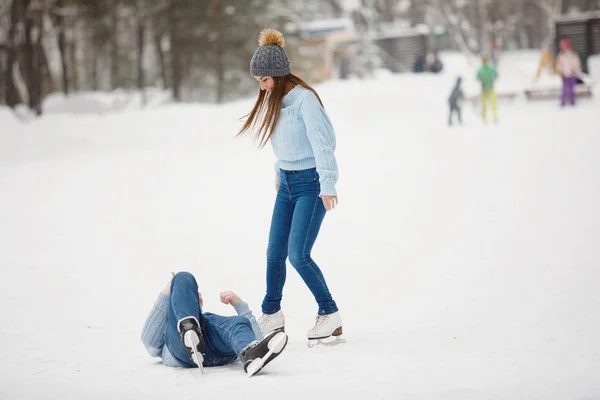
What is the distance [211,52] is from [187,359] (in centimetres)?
3558

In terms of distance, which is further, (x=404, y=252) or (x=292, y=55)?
(x=292, y=55)

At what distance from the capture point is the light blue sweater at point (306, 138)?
5.24 m

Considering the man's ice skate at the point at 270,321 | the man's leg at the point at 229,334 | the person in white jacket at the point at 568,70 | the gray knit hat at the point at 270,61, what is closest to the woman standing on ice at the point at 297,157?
the gray knit hat at the point at 270,61

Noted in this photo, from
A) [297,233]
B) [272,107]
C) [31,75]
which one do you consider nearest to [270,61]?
[272,107]

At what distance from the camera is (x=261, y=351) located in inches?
181

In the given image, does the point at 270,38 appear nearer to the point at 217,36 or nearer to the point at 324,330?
the point at 324,330

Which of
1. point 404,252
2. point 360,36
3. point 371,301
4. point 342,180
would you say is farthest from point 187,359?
point 360,36

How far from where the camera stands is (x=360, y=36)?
47.1m

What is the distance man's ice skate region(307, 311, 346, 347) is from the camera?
5539mm

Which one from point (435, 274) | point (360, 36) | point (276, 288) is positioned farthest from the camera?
point (360, 36)

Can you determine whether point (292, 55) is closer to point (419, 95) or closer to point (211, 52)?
point (211, 52)

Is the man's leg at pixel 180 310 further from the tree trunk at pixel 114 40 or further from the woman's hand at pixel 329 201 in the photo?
the tree trunk at pixel 114 40

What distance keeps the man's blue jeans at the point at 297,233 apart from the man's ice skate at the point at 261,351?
833 mm

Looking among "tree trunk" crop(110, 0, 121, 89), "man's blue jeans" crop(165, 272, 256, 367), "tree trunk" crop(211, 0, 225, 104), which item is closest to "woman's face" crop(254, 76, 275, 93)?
"man's blue jeans" crop(165, 272, 256, 367)
